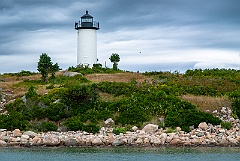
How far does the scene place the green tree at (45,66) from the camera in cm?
4625

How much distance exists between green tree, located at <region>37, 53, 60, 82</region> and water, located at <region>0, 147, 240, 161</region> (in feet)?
63.9

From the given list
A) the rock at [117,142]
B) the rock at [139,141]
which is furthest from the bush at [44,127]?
the rock at [139,141]

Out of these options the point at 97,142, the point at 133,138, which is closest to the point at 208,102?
the point at 133,138

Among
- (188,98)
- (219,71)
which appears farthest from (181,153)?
(219,71)

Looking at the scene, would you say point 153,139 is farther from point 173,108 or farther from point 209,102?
point 209,102

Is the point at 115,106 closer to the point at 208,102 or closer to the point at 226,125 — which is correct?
the point at 208,102

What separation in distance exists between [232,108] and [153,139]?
25.7 ft

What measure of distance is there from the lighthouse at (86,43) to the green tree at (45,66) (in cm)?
740

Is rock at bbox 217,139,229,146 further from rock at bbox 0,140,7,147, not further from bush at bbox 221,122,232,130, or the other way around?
rock at bbox 0,140,7,147

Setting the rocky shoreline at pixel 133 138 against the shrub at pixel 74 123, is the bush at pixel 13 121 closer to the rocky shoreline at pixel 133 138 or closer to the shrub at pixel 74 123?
the rocky shoreline at pixel 133 138

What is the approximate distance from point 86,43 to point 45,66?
372 inches

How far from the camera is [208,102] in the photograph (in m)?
34.8

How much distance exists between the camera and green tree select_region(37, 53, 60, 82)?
4625 centimetres

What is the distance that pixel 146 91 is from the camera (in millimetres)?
36906
